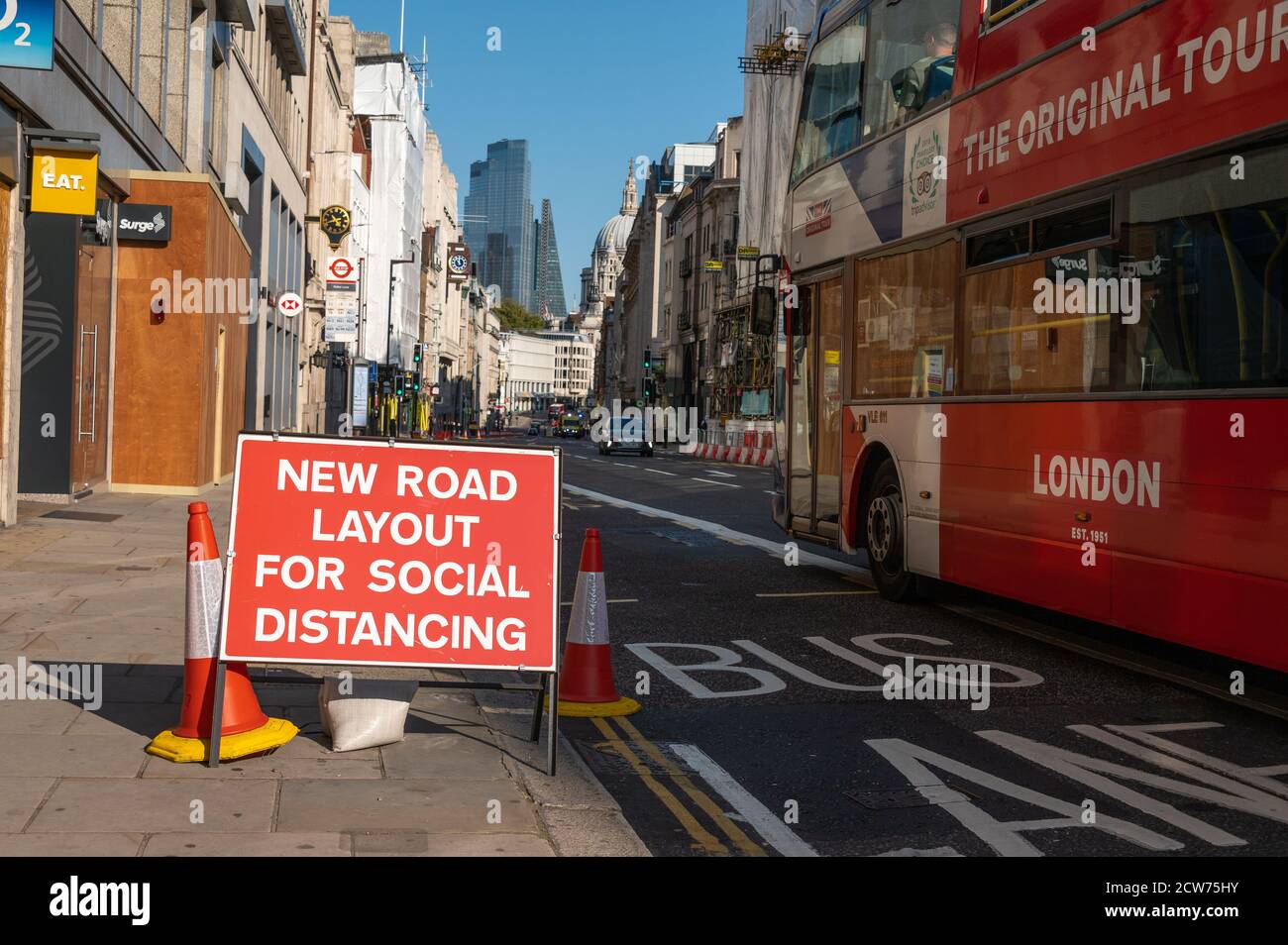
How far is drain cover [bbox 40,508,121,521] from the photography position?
55.6ft

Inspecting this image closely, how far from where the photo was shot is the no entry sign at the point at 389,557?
19.2ft

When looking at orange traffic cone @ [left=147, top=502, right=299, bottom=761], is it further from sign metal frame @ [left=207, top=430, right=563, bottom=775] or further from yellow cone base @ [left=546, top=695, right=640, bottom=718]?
yellow cone base @ [left=546, top=695, right=640, bottom=718]

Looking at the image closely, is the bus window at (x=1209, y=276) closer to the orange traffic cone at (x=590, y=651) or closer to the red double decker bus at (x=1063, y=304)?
the red double decker bus at (x=1063, y=304)

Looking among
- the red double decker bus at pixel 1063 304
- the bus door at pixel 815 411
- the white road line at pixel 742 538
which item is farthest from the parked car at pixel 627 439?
the red double decker bus at pixel 1063 304

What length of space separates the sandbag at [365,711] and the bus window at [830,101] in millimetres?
Result: 7321

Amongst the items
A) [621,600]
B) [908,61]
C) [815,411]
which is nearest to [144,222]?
[815,411]

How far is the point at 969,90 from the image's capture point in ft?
32.6

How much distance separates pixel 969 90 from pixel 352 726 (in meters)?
6.18

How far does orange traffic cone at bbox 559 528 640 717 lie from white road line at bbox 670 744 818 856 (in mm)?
819

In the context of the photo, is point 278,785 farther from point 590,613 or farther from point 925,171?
point 925,171

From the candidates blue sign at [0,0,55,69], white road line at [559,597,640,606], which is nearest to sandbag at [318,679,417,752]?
white road line at [559,597,640,606]

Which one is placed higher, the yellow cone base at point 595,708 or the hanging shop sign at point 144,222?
the hanging shop sign at point 144,222
